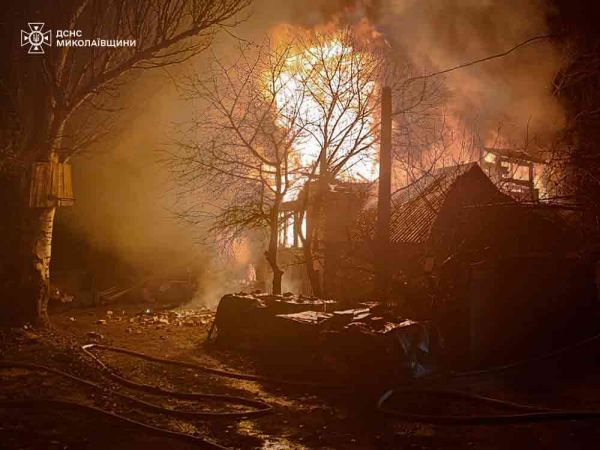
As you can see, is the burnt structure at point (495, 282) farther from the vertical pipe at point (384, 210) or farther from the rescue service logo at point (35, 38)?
the rescue service logo at point (35, 38)

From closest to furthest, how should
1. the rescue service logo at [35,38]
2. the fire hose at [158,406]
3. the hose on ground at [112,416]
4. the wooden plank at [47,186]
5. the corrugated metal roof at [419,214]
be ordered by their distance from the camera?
the hose on ground at [112,416] < the fire hose at [158,406] < the rescue service logo at [35,38] < the wooden plank at [47,186] < the corrugated metal roof at [419,214]

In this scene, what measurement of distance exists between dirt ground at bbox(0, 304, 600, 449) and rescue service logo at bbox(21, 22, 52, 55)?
624 centimetres

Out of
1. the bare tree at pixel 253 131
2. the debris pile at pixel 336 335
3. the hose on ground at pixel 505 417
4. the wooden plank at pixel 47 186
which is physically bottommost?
the hose on ground at pixel 505 417

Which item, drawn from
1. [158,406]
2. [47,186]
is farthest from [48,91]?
[158,406]

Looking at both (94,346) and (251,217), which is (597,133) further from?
(94,346)

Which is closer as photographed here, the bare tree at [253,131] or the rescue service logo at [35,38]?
the rescue service logo at [35,38]

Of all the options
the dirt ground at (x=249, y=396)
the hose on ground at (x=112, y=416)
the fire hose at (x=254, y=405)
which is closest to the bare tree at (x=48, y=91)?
the dirt ground at (x=249, y=396)

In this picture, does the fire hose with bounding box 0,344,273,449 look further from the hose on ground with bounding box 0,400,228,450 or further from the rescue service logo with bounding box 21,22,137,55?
the rescue service logo with bounding box 21,22,137,55

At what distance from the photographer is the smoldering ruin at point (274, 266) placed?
647 cm

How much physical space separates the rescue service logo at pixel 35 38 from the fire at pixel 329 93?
6.56 m

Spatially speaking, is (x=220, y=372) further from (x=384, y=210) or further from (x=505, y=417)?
(x=384, y=210)

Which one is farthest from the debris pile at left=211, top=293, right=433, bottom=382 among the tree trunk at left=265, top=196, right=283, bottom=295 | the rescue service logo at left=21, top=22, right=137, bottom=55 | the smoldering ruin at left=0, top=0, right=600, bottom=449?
the rescue service logo at left=21, top=22, right=137, bottom=55

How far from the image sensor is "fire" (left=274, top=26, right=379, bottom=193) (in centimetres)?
1515

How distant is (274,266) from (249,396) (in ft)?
24.8
